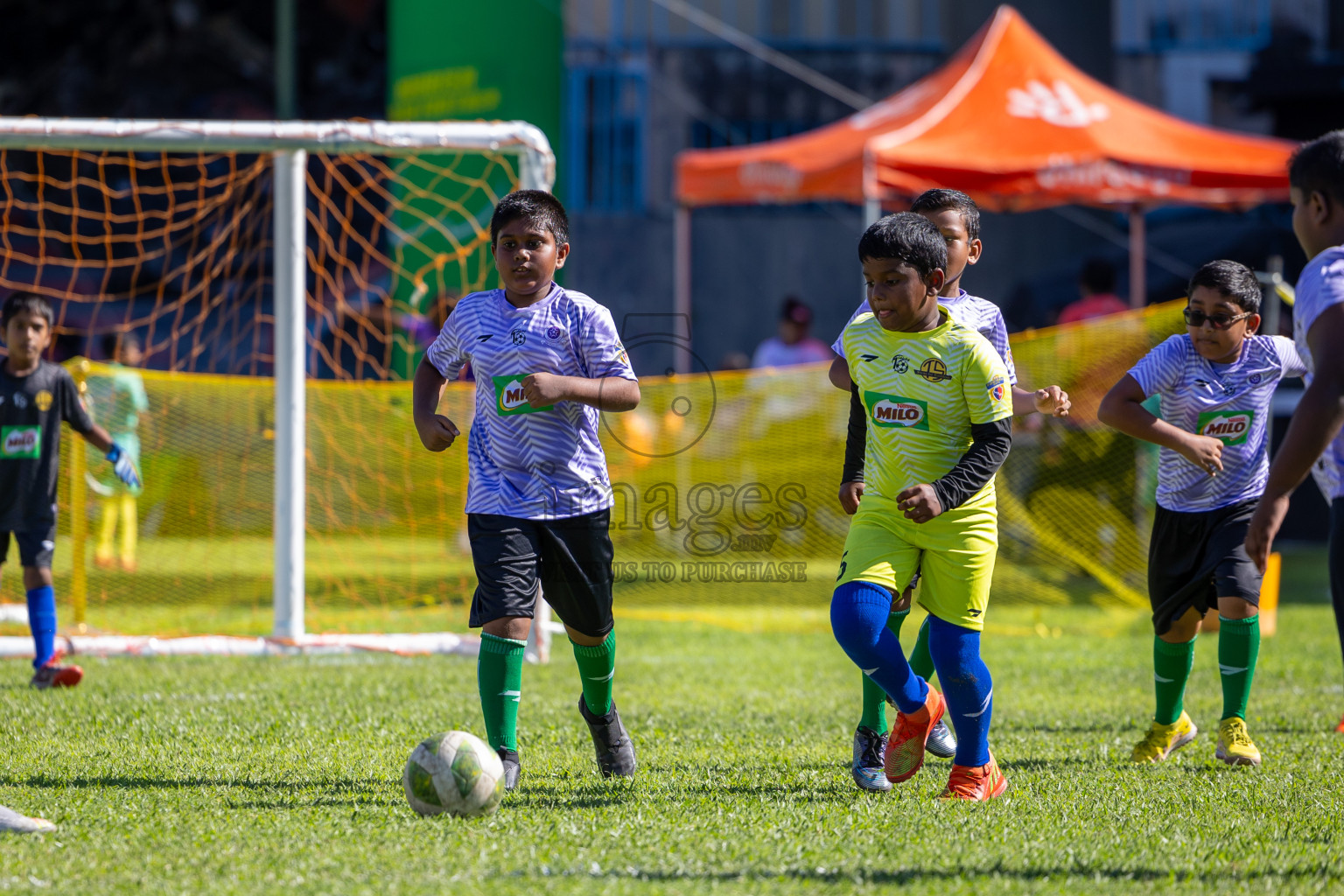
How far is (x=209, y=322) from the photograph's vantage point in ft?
53.9

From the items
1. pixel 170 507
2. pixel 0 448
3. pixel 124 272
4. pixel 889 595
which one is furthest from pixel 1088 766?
pixel 124 272

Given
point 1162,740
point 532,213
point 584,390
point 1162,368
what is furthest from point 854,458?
point 1162,740

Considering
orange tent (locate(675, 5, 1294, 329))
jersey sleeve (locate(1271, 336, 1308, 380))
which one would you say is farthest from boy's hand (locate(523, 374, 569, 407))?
orange tent (locate(675, 5, 1294, 329))

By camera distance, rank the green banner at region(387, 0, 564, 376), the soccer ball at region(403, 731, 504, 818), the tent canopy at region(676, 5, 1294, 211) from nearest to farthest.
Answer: the soccer ball at region(403, 731, 504, 818), the green banner at region(387, 0, 564, 376), the tent canopy at region(676, 5, 1294, 211)

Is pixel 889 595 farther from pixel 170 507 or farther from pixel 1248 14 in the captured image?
pixel 1248 14

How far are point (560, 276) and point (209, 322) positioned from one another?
4406mm

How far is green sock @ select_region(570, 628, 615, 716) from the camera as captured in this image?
4.82 meters

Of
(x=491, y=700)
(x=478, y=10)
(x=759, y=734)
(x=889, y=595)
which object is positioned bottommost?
(x=759, y=734)

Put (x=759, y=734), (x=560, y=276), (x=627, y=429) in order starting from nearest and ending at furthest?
(x=759, y=734) < (x=627, y=429) < (x=560, y=276)

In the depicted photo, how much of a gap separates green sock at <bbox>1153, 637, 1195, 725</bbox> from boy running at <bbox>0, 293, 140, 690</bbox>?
185 inches

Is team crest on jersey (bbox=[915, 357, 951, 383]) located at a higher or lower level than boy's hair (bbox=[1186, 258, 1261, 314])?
lower

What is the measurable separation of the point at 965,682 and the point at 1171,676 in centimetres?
134

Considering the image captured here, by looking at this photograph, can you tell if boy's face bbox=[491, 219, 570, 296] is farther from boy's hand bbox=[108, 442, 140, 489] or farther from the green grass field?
boy's hand bbox=[108, 442, 140, 489]

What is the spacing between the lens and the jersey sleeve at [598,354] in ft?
15.3
